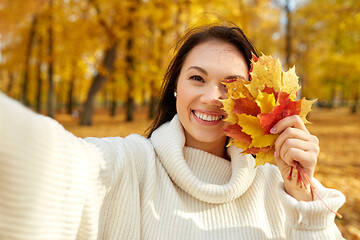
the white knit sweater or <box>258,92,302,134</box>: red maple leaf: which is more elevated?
<box>258,92,302,134</box>: red maple leaf

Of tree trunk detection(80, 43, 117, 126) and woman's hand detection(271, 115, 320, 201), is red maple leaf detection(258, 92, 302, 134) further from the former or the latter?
tree trunk detection(80, 43, 117, 126)

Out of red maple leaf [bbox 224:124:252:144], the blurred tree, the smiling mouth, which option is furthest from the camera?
the blurred tree

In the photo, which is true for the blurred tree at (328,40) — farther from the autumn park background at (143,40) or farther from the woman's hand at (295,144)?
the woman's hand at (295,144)

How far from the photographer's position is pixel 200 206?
150 centimetres

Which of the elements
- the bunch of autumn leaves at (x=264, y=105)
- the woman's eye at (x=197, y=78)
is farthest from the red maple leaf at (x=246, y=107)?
the woman's eye at (x=197, y=78)

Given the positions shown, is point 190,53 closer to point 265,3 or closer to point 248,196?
point 248,196

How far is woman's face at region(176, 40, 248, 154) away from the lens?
1.56 m

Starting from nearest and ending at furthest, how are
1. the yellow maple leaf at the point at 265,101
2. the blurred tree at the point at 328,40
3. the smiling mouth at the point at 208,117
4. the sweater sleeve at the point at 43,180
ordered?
1. the sweater sleeve at the point at 43,180
2. the yellow maple leaf at the point at 265,101
3. the smiling mouth at the point at 208,117
4. the blurred tree at the point at 328,40

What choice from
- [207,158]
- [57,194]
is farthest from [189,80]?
[57,194]

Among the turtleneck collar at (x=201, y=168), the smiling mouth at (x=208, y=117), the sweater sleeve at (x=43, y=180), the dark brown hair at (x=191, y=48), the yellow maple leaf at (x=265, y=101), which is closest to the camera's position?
the sweater sleeve at (x=43, y=180)

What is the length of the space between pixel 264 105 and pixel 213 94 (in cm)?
43

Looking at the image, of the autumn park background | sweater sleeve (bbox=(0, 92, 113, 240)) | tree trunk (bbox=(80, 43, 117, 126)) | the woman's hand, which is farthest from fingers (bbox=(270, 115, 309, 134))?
tree trunk (bbox=(80, 43, 117, 126))

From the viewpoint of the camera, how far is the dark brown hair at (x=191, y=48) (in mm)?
1783

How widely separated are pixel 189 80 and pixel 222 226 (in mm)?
852
